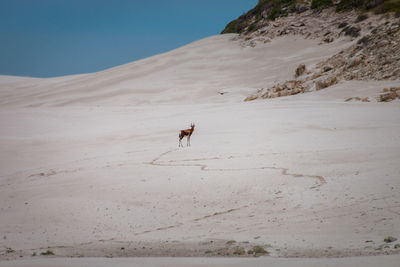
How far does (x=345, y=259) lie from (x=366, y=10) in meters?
39.4

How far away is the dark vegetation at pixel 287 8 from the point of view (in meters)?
35.1

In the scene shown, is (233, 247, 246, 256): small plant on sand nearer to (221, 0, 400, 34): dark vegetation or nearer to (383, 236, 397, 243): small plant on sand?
(383, 236, 397, 243): small plant on sand

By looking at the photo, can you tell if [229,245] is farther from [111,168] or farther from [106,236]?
[111,168]

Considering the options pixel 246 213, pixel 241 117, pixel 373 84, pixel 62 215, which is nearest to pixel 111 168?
pixel 62 215

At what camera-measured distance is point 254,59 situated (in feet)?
123

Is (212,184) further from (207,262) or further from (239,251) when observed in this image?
(207,262)

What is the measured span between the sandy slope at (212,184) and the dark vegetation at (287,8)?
23868 millimetres

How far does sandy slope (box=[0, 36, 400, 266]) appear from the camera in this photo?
14.2 feet

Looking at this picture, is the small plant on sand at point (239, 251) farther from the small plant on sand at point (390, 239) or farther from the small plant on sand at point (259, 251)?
the small plant on sand at point (390, 239)

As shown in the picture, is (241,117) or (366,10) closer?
(241,117)

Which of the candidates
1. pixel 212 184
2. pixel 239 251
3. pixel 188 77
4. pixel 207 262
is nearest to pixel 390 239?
pixel 239 251

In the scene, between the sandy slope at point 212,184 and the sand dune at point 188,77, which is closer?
the sandy slope at point 212,184

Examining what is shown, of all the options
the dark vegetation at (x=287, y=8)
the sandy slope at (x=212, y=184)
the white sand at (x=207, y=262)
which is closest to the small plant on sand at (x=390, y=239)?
the sandy slope at (x=212, y=184)

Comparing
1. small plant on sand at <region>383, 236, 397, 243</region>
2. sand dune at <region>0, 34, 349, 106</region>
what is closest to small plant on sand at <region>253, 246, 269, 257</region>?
small plant on sand at <region>383, 236, 397, 243</region>
